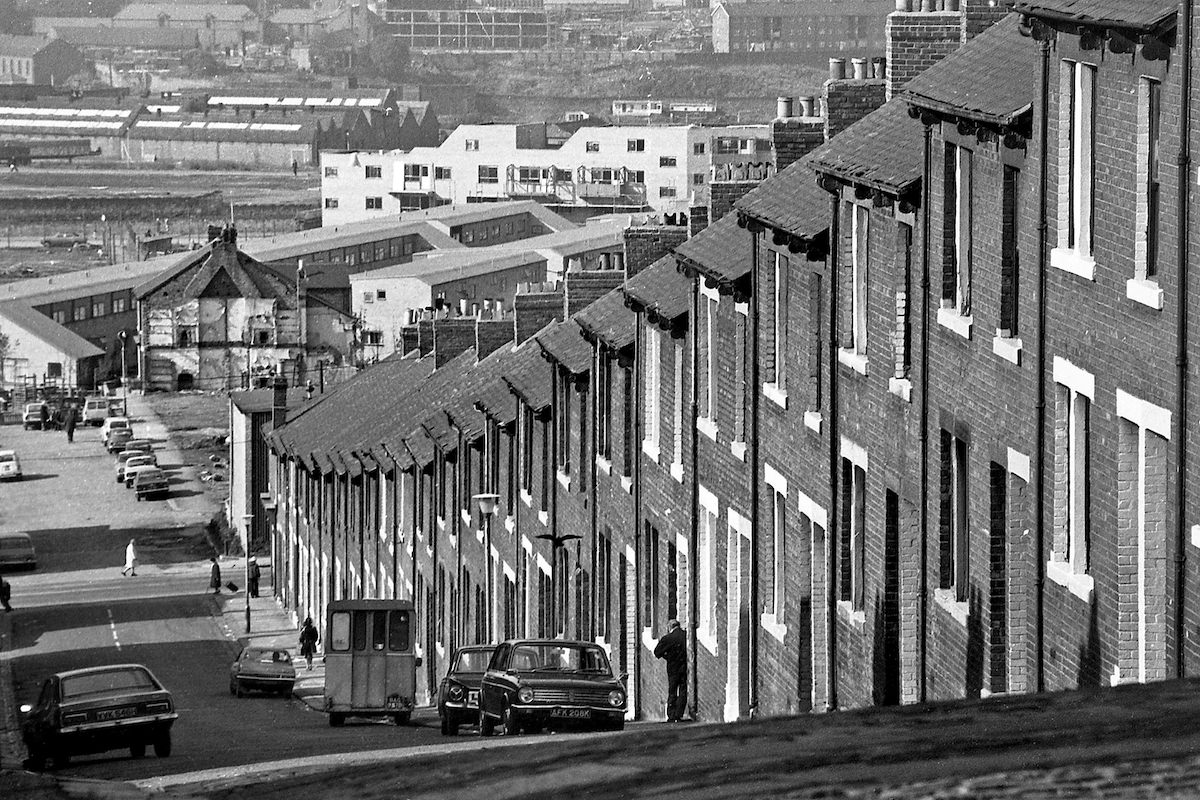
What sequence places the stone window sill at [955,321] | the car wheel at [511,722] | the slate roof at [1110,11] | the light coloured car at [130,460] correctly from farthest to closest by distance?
1. the light coloured car at [130,460]
2. the car wheel at [511,722]
3. the stone window sill at [955,321]
4. the slate roof at [1110,11]

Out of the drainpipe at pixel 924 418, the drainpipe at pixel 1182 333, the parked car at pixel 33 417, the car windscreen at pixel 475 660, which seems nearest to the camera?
the drainpipe at pixel 1182 333

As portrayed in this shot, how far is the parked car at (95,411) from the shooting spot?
480ft

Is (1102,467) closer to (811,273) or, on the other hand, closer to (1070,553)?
(1070,553)

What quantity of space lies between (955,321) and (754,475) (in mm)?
7274

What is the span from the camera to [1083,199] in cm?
1853

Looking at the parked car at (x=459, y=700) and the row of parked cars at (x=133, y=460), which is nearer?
the parked car at (x=459, y=700)

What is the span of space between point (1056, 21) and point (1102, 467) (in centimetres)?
328

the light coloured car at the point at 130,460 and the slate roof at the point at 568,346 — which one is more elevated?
the slate roof at the point at 568,346

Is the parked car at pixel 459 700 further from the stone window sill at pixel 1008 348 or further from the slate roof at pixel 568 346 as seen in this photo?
the stone window sill at pixel 1008 348

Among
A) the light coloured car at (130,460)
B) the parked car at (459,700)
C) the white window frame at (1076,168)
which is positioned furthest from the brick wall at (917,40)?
the light coloured car at (130,460)

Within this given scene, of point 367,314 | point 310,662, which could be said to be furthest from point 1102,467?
point 367,314

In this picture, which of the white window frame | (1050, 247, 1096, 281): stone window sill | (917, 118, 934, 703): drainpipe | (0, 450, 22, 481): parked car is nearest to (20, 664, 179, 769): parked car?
(917, 118, 934, 703): drainpipe

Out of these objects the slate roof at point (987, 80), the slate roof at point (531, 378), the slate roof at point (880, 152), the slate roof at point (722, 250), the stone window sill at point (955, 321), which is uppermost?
the slate roof at point (987, 80)

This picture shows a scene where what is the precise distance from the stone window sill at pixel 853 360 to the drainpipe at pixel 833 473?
0.12 meters
